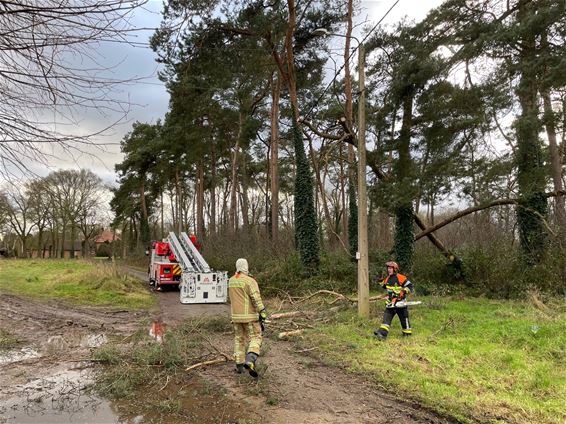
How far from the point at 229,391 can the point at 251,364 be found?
0.53 metres

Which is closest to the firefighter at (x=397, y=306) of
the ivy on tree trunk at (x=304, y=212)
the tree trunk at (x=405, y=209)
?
the tree trunk at (x=405, y=209)

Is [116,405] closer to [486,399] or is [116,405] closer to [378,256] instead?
[486,399]

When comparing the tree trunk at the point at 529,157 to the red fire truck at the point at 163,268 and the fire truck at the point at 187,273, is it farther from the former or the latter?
the red fire truck at the point at 163,268

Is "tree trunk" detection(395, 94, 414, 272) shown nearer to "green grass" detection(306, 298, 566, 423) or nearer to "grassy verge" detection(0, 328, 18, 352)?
"green grass" detection(306, 298, 566, 423)

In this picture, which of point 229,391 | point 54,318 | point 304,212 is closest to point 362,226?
point 229,391

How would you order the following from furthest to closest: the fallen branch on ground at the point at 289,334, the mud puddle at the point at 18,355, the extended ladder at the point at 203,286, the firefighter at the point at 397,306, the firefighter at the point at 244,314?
the extended ladder at the point at 203,286
the fallen branch on ground at the point at 289,334
the firefighter at the point at 397,306
the mud puddle at the point at 18,355
the firefighter at the point at 244,314

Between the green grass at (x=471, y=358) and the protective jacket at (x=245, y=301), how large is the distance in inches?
77.5

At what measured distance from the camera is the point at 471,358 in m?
7.02

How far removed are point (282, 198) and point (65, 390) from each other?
126 feet

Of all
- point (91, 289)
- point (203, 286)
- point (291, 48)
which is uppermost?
point (291, 48)

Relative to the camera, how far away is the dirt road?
4844 mm

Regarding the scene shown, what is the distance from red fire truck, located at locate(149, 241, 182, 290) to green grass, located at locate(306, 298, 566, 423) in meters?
10.4

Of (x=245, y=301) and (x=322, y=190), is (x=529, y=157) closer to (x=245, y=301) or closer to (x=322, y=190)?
(x=245, y=301)

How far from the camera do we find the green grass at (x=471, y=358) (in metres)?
5.20
